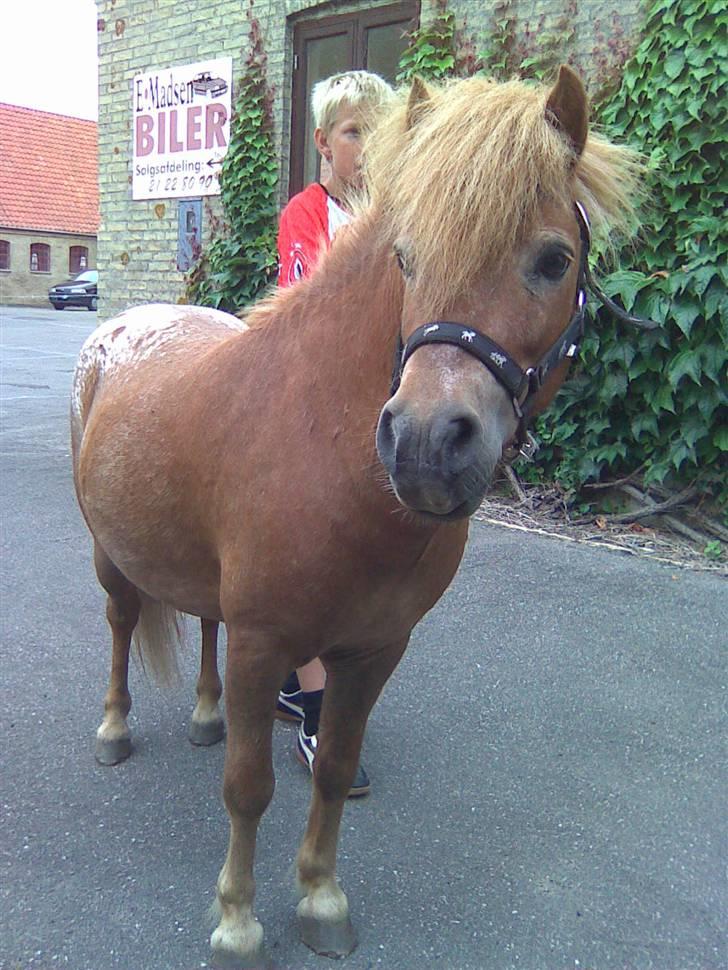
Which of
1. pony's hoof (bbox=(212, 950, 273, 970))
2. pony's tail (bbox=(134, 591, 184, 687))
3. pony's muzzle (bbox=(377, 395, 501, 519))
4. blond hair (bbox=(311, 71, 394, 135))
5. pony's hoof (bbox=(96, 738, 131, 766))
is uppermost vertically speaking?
blond hair (bbox=(311, 71, 394, 135))

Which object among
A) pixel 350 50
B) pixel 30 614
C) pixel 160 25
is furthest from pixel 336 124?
pixel 160 25

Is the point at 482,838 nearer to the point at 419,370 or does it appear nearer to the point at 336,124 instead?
the point at 419,370

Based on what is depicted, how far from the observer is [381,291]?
1637 mm

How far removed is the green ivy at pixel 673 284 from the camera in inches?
193

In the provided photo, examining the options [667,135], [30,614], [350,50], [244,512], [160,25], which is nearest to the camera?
[244,512]

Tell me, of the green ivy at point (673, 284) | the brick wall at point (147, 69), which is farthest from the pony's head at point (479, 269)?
the brick wall at point (147, 69)

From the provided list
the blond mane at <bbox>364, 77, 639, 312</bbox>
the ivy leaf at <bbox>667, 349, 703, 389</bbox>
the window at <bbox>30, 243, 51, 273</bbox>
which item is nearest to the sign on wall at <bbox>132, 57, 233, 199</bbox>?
the ivy leaf at <bbox>667, 349, 703, 389</bbox>

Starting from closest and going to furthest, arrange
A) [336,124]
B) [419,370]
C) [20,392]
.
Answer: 1. [419,370]
2. [336,124]
3. [20,392]

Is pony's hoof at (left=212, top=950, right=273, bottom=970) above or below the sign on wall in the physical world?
below

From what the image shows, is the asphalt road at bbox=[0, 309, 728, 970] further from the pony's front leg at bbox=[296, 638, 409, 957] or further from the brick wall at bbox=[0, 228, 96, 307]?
the brick wall at bbox=[0, 228, 96, 307]

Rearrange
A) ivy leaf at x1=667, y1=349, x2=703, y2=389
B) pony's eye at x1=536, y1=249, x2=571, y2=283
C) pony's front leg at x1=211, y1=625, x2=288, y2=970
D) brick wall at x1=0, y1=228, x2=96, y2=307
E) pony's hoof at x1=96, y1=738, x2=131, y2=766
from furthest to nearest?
brick wall at x1=0, y1=228, x2=96, y2=307
ivy leaf at x1=667, y1=349, x2=703, y2=389
pony's hoof at x1=96, y1=738, x2=131, y2=766
pony's front leg at x1=211, y1=625, x2=288, y2=970
pony's eye at x1=536, y1=249, x2=571, y2=283

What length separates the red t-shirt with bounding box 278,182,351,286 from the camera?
246cm

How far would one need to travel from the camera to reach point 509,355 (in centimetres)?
135

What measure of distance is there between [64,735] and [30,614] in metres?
1.23
